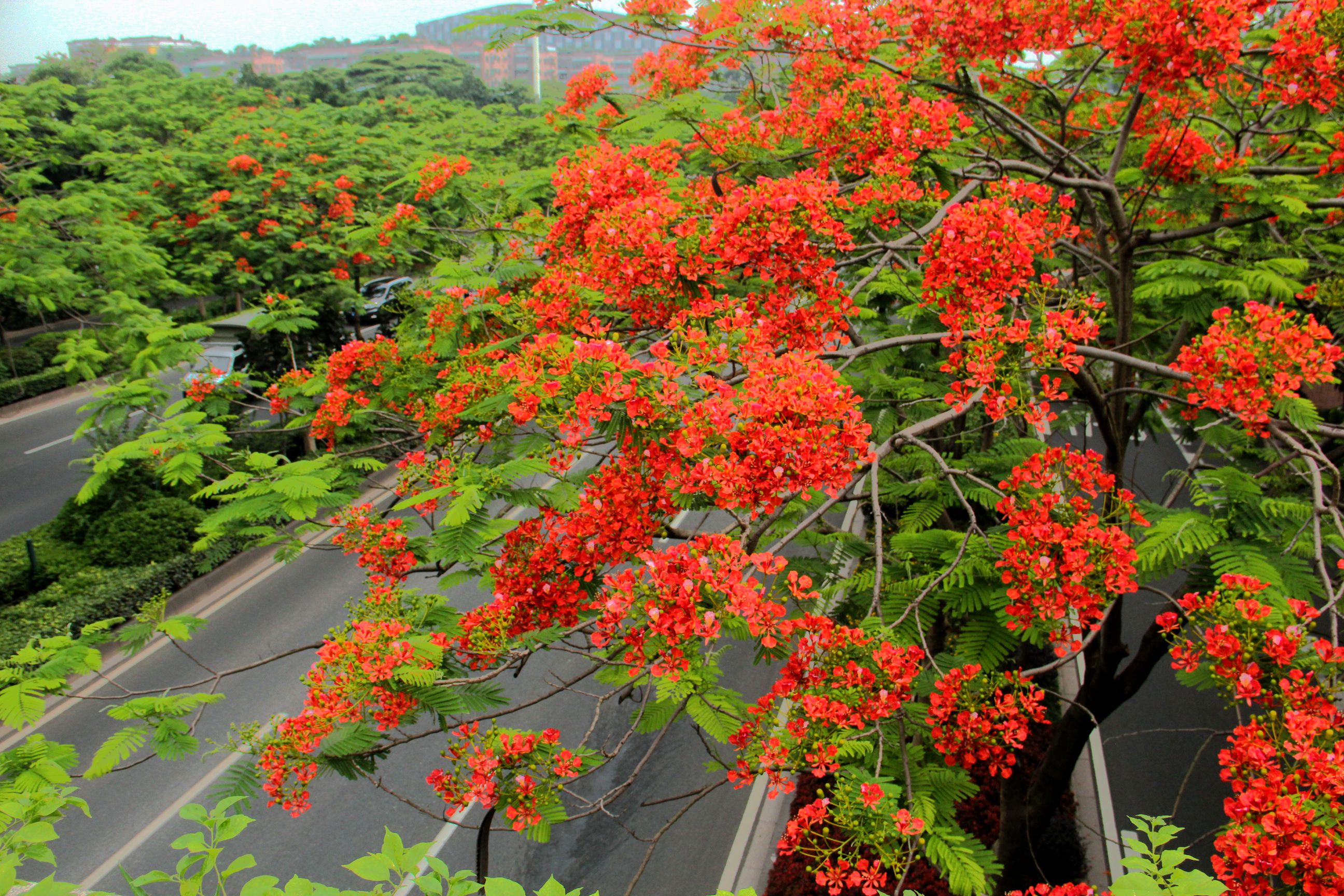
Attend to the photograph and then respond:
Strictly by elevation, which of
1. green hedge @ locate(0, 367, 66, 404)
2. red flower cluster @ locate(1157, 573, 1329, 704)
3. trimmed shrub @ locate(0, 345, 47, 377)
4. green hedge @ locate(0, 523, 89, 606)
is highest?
red flower cluster @ locate(1157, 573, 1329, 704)

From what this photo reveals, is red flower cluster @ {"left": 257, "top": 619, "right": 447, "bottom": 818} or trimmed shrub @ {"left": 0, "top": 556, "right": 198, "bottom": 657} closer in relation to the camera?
red flower cluster @ {"left": 257, "top": 619, "right": 447, "bottom": 818}

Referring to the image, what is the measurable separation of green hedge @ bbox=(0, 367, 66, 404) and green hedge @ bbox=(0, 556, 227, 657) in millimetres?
9355

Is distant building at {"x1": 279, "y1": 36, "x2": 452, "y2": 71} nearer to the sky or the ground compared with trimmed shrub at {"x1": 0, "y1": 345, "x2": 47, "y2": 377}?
nearer to the sky

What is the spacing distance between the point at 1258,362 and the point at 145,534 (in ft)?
41.3

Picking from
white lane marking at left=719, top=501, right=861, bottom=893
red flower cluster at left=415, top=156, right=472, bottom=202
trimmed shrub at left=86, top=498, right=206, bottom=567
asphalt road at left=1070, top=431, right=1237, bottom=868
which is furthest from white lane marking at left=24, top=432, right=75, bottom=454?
asphalt road at left=1070, top=431, right=1237, bottom=868

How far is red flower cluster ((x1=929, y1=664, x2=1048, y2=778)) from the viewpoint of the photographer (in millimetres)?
3156

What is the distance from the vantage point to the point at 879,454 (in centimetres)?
332

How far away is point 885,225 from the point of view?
179 inches

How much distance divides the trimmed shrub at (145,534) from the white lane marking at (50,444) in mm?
5842

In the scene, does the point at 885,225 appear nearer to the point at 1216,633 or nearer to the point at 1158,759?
the point at 1216,633

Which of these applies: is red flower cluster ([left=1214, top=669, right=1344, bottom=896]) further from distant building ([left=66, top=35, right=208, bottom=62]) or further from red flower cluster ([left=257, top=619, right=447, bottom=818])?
distant building ([left=66, top=35, right=208, bottom=62])

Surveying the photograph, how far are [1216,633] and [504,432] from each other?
3815mm

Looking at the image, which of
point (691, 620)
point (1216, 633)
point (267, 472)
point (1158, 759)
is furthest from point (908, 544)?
point (1158, 759)

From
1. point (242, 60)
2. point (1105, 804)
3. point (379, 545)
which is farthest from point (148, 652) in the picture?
point (242, 60)
